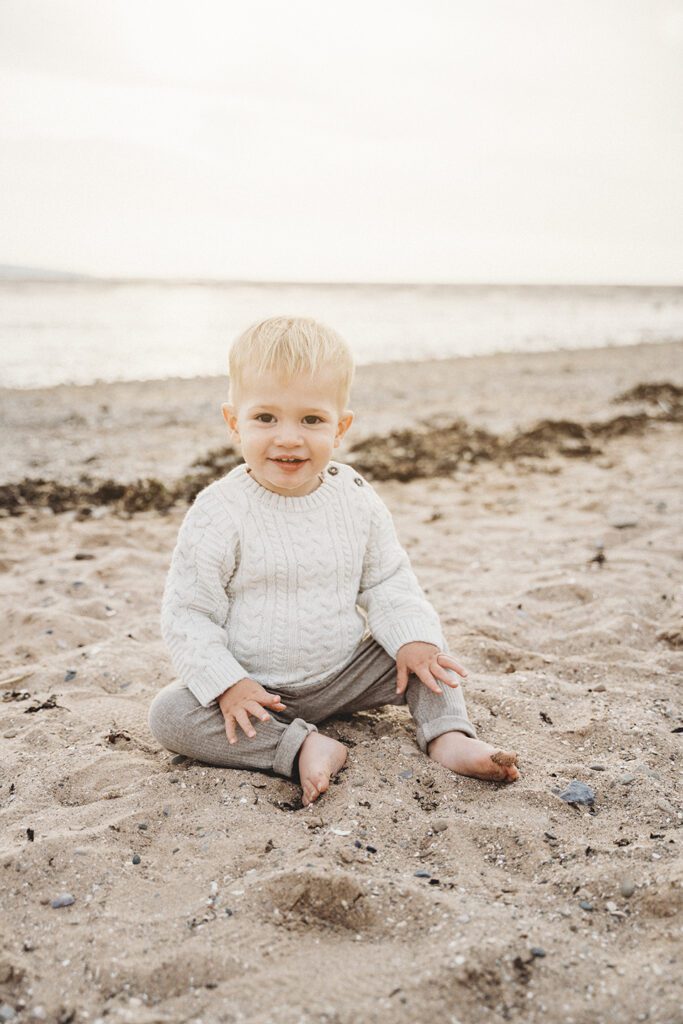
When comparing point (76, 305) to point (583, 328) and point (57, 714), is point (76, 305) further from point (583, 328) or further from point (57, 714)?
point (57, 714)

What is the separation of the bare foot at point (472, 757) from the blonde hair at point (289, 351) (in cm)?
116

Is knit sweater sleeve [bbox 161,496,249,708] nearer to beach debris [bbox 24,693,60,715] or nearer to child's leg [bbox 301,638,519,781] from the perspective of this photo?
child's leg [bbox 301,638,519,781]

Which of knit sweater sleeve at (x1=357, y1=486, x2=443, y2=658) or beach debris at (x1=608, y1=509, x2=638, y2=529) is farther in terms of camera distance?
beach debris at (x1=608, y1=509, x2=638, y2=529)

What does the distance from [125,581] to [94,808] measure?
6.81 ft

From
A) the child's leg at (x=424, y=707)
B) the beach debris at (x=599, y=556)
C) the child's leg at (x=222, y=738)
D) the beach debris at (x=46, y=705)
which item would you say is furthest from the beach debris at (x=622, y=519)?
the beach debris at (x=46, y=705)

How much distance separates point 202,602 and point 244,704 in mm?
361

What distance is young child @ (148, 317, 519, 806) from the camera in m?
2.62

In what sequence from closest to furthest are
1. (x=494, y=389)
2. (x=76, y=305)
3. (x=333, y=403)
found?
(x=333, y=403)
(x=494, y=389)
(x=76, y=305)

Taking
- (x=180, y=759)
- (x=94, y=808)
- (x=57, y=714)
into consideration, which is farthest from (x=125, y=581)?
(x=94, y=808)

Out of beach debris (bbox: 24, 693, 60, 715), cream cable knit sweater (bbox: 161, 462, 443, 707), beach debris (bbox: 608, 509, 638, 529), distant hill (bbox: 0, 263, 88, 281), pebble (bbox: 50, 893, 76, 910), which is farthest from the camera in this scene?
distant hill (bbox: 0, 263, 88, 281)

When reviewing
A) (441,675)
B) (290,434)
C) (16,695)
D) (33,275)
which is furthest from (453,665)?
(33,275)

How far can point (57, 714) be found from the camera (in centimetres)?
308

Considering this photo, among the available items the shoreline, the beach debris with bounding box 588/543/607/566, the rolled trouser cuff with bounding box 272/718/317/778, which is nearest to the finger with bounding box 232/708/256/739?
the rolled trouser cuff with bounding box 272/718/317/778

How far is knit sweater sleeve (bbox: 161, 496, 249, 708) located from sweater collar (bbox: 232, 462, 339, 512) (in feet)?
0.44
